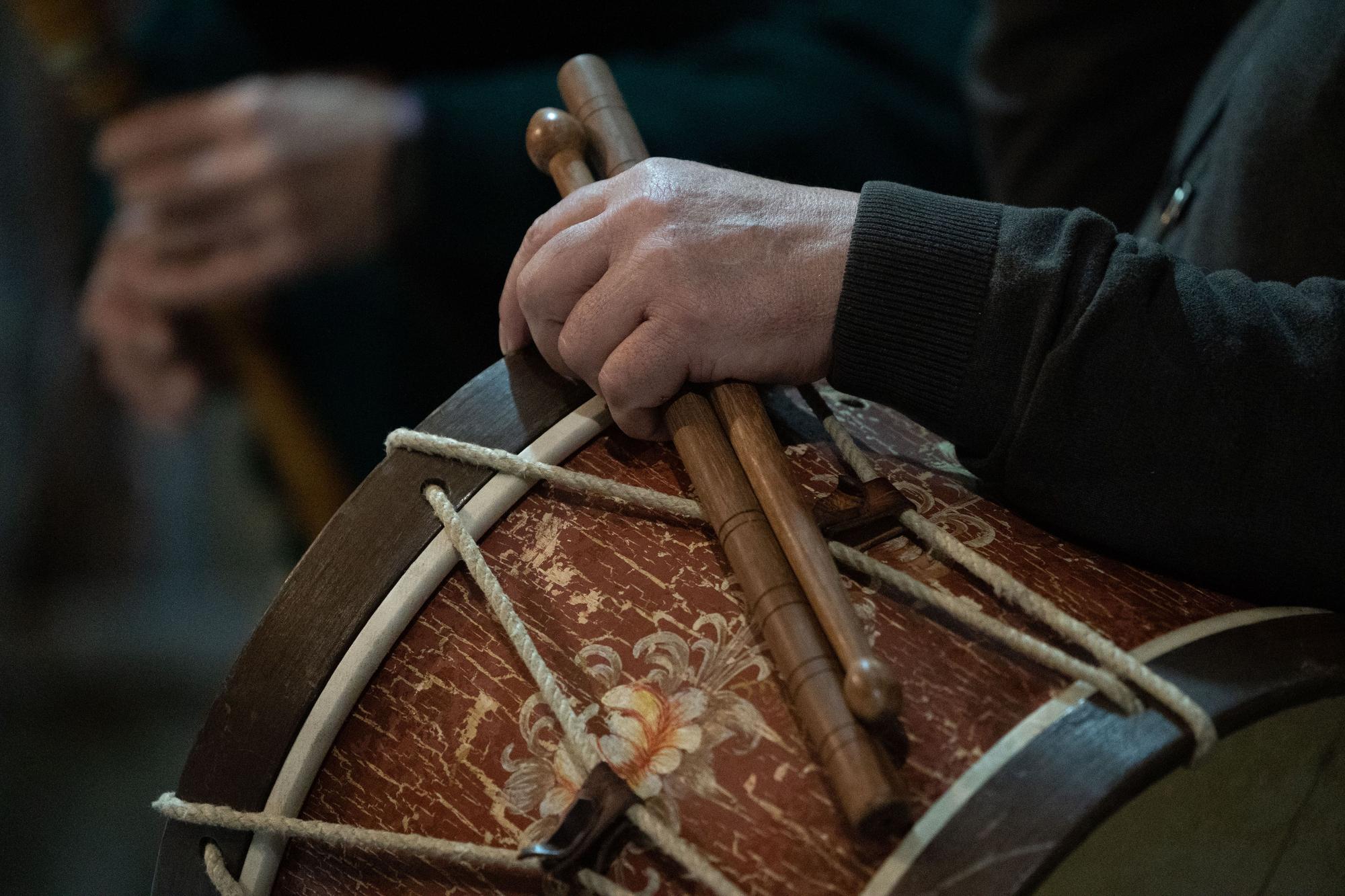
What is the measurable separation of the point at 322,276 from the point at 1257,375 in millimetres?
1592

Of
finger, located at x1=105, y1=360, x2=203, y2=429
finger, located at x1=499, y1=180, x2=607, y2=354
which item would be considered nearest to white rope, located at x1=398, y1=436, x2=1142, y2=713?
finger, located at x1=499, y1=180, x2=607, y2=354

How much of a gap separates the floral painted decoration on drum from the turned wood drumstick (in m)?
0.03

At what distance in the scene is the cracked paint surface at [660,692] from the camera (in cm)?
56

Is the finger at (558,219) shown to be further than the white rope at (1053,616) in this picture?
Yes

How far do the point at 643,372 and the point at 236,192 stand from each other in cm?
132

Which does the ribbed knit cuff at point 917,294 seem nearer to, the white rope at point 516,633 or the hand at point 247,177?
the white rope at point 516,633

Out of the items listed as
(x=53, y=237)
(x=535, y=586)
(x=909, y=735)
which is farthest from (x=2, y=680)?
(x=909, y=735)

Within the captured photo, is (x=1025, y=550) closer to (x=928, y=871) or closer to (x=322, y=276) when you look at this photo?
(x=928, y=871)

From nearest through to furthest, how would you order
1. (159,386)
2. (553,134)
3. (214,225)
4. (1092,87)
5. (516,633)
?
(516,633)
(553,134)
(1092,87)
(214,225)
(159,386)

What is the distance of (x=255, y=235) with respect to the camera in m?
1.74

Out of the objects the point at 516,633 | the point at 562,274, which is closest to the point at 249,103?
the point at 562,274

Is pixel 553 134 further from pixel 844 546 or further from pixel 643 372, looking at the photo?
pixel 844 546

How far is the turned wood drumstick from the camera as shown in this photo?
1.70 ft

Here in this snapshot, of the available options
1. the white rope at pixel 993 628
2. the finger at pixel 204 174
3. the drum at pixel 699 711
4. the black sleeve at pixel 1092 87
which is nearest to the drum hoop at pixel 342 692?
the drum at pixel 699 711
